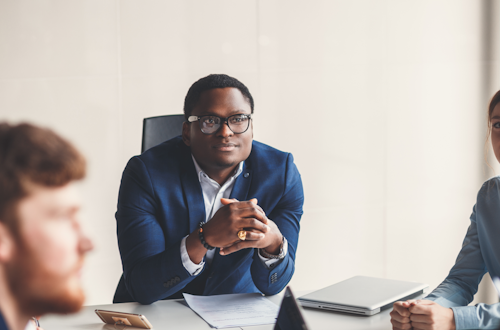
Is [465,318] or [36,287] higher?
[36,287]

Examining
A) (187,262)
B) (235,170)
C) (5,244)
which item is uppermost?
(5,244)

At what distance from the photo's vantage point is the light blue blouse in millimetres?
1462

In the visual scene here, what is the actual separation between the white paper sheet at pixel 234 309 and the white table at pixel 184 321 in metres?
0.03

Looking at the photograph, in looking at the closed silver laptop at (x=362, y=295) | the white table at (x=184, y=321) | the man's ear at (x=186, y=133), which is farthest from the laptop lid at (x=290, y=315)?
the man's ear at (x=186, y=133)

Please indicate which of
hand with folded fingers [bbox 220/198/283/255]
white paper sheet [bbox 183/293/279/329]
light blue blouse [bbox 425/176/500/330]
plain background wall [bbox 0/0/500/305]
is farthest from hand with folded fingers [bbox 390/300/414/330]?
plain background wall [bbox 0/0/500/305]

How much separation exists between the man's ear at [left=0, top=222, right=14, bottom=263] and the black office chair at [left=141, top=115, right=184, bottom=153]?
5.71ft

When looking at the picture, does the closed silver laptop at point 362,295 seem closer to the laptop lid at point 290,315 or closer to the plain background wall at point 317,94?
the laptop lid at point 290,315

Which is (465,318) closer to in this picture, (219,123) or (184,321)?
(184,321)

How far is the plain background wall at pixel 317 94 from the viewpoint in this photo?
291 cm

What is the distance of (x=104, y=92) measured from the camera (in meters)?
2.97

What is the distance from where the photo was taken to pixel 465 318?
124 cm

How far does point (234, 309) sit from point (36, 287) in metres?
1.04

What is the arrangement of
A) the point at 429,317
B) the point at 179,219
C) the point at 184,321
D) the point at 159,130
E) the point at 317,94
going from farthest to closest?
the point at 317,94
the point at 159,130
the point at 179,219
the point at 184,321
the point at 429,317

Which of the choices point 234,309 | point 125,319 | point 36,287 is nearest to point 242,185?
point 234,309
